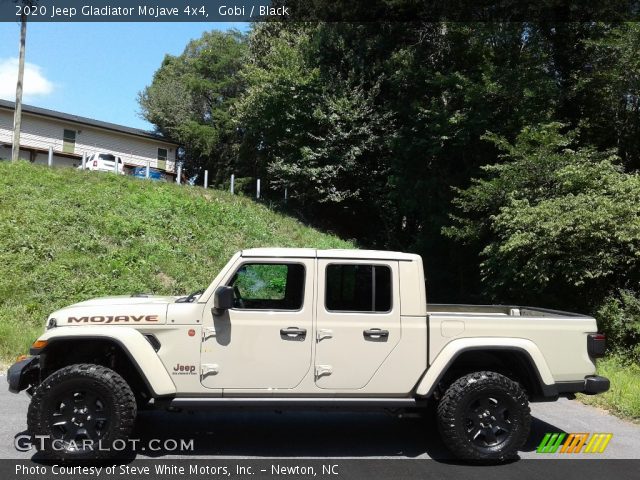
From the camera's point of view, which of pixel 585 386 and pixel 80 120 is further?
pixel 80 120

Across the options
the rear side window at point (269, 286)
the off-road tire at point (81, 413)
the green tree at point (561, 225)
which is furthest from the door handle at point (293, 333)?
the green tree at point (561, 225)

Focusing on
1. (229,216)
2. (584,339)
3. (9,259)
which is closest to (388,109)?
(229,216)

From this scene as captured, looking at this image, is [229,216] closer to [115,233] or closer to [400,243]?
[115,233]

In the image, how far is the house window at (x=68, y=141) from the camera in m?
33.8

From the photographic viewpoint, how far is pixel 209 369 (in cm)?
484

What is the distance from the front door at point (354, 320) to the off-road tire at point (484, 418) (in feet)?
2.42

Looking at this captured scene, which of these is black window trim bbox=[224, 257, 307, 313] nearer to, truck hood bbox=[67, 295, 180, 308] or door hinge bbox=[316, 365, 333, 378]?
door hinge bbox=[316, 365, 333, 378]

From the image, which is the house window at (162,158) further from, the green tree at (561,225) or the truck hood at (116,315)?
the truck hood at (116,315)

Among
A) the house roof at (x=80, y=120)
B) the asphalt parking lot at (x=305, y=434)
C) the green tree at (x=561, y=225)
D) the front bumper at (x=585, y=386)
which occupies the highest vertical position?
the house roof at (x=80, y=120)

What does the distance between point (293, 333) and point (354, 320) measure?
557mm

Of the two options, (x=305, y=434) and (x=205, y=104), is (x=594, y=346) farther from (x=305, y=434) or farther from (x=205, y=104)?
(x=205, y=104)

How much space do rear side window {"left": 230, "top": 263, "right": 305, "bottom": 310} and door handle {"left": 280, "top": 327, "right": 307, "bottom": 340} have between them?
0.71ft

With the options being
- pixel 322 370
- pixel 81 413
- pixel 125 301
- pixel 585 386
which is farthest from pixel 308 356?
pixel 585 386

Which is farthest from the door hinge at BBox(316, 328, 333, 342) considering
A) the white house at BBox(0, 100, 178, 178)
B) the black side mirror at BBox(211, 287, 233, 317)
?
the white house at BBox(0, 100, 178, 178)
